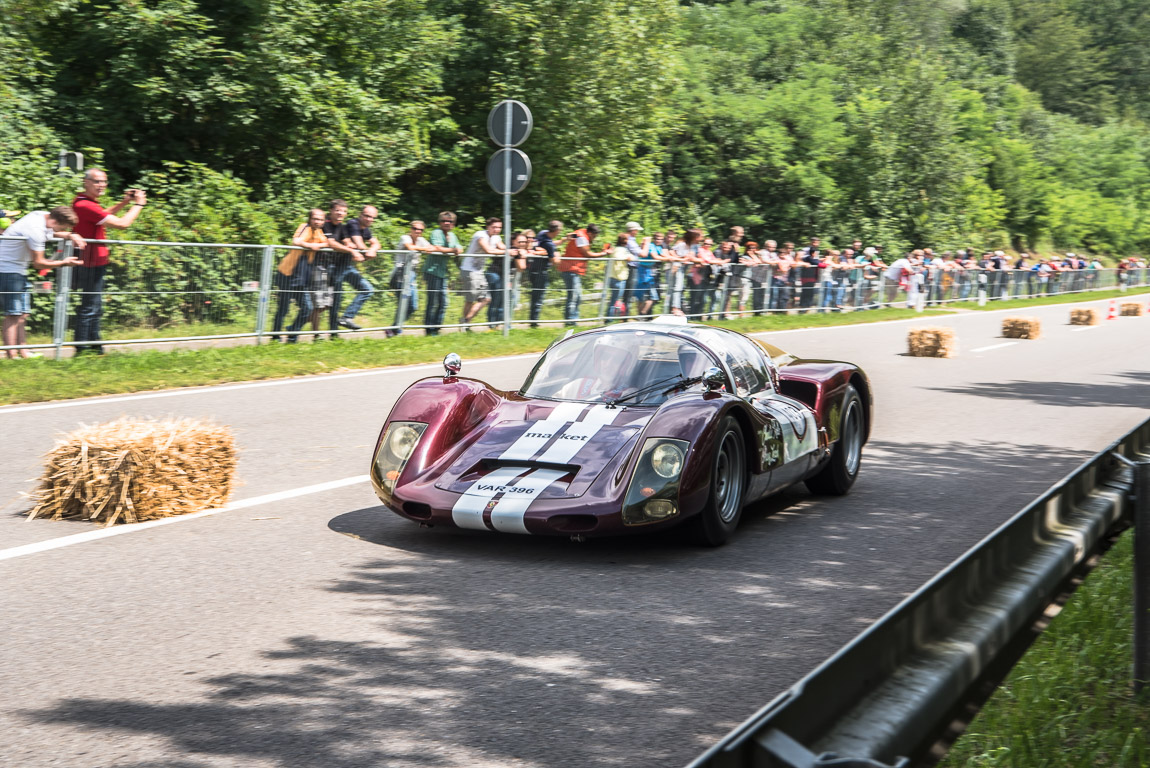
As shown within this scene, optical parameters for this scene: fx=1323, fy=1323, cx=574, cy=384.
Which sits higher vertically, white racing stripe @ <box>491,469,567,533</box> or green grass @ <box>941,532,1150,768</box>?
white racing stripe @ <box>491,469,567,533</box>

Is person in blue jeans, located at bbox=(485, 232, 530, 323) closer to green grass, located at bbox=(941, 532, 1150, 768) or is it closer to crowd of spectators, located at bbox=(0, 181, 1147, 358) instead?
crowd of spectators, located at bbox=(0, 181, 1147, 358)

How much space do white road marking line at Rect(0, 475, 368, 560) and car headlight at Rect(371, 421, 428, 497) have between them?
1.11 metres

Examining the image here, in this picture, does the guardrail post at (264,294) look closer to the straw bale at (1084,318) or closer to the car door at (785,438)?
the car door at (785,438)

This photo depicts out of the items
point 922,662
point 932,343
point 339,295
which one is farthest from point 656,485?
point 932,343

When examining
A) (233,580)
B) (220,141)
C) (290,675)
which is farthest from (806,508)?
(220,141)

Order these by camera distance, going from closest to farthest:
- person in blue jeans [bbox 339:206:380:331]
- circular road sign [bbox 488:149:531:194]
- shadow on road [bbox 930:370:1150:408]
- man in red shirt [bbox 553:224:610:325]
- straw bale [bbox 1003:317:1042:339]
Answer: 1. shadow on road [bbox 930:370:1150:408]
2. person in blue jeans [bbox 339:206:380:331]
3. circular road sign [bbox 488:149:531:194]
4. man in red shirt [bbox 553:224:610:325]
5. straw bale [bbox 1003:317:1042:339]

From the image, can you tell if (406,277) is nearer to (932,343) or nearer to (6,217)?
(6,217)

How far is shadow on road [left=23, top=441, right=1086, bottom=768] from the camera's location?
392 centimetres

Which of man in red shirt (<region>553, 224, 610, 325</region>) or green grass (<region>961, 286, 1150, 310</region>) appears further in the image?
green grass (<region>961, 286, 1150, 310</region>)

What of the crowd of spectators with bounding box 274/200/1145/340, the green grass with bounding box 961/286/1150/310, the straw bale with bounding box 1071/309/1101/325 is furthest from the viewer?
the green grass with bounding box 961/286/1150/310

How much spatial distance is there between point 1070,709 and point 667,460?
2.42 metres

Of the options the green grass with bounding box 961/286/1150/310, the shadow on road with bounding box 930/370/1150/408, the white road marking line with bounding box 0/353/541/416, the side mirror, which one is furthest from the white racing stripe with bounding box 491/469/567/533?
the green grass with bounding box 961/286/1150/310

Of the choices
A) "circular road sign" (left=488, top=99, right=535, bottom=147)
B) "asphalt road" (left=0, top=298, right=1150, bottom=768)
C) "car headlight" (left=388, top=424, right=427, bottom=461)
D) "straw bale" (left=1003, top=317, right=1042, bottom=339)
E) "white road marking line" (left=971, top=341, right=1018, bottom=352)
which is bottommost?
"asphalt road" (left=0, top=298, right=1150, bottom=768)

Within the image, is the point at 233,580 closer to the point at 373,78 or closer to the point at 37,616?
the point at 37,616
